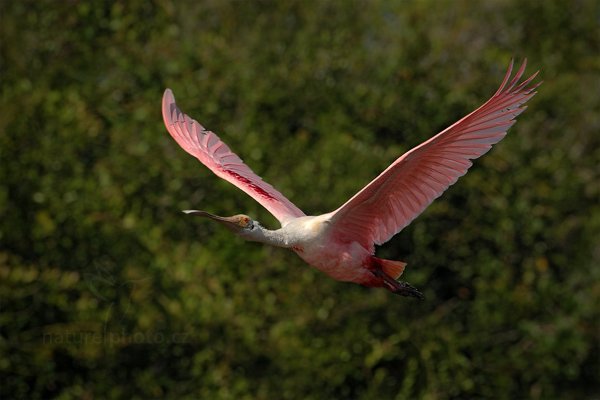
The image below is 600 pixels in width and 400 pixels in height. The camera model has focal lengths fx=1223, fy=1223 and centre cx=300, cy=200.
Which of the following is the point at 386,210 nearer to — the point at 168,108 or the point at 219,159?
the point at 219,159

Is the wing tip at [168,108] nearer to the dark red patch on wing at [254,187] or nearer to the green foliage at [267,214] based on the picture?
the dark red patch on wing at [254,187]

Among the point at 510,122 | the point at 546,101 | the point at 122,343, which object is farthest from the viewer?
the point at 546,101

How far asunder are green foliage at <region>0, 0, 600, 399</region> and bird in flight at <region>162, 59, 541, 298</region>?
3.04 m

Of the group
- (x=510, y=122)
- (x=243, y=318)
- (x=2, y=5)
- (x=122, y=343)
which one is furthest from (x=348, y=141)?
(x=510, y=122)

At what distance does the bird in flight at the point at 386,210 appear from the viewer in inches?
170

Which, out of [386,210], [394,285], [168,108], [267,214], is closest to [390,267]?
[394,285]

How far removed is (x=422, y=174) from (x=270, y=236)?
626 mm

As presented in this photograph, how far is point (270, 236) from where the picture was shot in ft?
15.3

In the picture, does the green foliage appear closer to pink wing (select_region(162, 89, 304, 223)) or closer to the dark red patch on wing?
pink wing (select_region(162, 89, 304, 223))

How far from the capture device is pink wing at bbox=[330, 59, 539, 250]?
426cm

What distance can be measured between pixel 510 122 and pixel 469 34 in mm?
5221

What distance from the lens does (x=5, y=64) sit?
27.7ft

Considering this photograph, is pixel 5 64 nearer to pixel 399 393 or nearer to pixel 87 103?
pixel 87 103

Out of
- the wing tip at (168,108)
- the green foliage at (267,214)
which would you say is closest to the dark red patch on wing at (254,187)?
the wing tip at (168,108)
